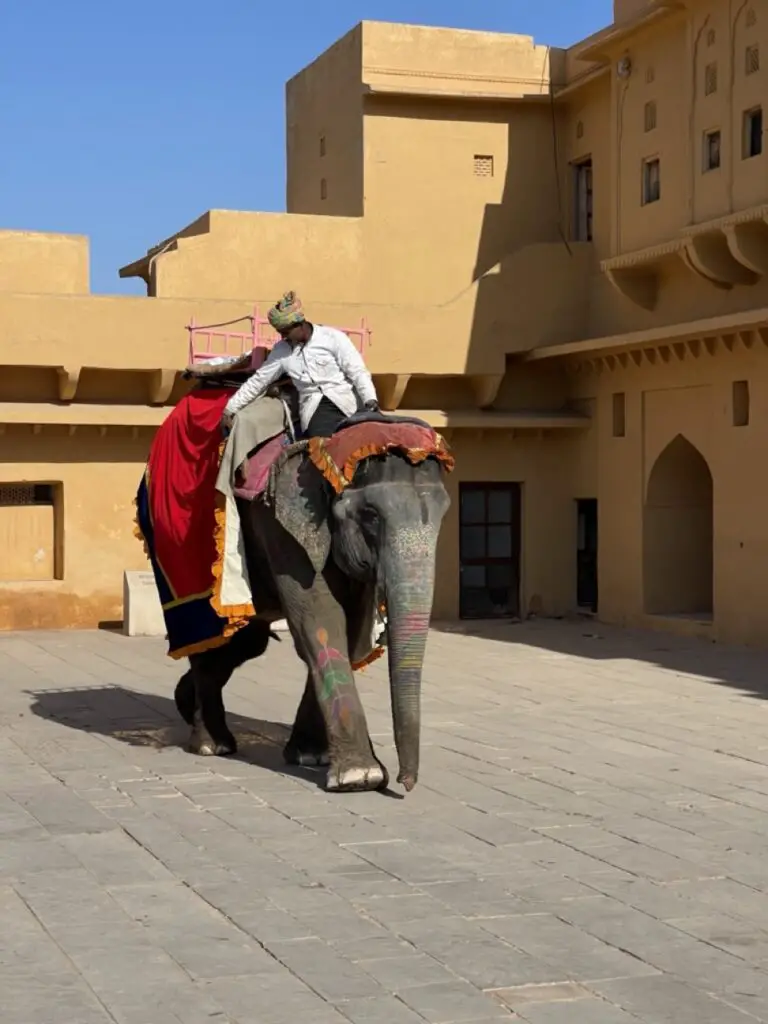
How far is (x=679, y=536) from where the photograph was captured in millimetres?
19969

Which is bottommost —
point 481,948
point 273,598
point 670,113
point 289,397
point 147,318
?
point 481,948

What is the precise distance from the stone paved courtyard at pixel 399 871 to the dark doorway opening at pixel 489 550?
8.08m

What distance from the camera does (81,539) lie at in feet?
64.1

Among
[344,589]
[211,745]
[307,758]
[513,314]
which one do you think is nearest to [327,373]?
[344,589]

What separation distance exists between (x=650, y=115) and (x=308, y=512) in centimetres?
1149

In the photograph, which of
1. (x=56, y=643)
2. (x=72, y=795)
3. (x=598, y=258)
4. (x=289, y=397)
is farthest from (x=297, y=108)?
(x=72, y=795)

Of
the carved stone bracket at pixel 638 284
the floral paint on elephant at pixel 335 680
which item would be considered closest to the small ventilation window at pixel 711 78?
the carved stone bracket at pixel 638 284

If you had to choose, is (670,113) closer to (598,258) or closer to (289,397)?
(598,258)

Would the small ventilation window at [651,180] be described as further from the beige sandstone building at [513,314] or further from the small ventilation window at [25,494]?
the small ventilation window at [25,494]

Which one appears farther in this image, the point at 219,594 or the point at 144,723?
the point at 144,723

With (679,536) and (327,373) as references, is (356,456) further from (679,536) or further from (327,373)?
(679,536)

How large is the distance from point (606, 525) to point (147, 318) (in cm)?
630

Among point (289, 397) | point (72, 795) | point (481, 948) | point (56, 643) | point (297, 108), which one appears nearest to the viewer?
point (481, 948)

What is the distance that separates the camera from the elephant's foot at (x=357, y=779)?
9125 mm
